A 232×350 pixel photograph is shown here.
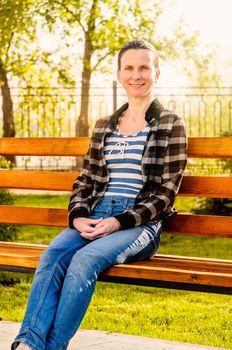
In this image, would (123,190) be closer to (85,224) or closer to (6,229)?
(85,224)

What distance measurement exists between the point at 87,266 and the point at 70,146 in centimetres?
126

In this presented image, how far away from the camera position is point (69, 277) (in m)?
3.34

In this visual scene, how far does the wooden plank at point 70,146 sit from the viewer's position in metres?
4.13

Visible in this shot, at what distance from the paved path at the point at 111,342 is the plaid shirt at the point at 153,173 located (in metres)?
0.79

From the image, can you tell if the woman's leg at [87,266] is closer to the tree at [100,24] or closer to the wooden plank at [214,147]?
the wooden plank at [214,147]

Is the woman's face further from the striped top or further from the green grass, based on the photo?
the green grass

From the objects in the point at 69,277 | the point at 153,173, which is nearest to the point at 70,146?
the point at 153,173

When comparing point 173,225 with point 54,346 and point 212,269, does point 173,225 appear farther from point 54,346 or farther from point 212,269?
point 54,346

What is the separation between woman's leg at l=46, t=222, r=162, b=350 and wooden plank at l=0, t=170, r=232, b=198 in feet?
1.53

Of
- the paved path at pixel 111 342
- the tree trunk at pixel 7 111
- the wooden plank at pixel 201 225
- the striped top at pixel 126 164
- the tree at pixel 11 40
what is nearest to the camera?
the striped top at pixel 126 164

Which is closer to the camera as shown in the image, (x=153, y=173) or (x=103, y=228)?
(x=103, y=228)

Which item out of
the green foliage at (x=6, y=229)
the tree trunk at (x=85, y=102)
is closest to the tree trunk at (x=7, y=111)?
the tree trunk at (x=85, y=102)

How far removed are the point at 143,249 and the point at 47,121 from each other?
14.3m

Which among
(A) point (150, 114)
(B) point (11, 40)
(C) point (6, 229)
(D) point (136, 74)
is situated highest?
(B) point (11, 40)
